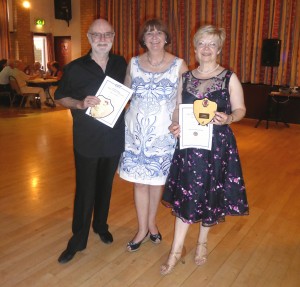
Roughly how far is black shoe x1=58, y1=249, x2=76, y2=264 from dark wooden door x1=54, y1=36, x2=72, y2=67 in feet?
38.1

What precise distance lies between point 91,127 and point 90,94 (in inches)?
8.2

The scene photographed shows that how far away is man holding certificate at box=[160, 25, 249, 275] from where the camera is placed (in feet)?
6.54

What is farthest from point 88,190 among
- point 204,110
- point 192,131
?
point 204,110

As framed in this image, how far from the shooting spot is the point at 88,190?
230 cm

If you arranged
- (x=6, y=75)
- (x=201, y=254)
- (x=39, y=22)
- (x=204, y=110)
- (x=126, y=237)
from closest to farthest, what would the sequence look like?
(x=204, y=110) → (x=201, y=254) → (x=126, y=237) → (x=6, y=75) → (x=39, y=22)

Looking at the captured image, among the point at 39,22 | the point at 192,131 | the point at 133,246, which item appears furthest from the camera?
the point at 39,22

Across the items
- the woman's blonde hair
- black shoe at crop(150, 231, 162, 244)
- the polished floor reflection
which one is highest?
the woman's blonde hair

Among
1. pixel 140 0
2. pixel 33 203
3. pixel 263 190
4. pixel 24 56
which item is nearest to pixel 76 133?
pixel 33 203

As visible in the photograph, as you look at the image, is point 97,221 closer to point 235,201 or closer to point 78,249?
point 78,249

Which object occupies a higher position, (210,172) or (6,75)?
(6,75)

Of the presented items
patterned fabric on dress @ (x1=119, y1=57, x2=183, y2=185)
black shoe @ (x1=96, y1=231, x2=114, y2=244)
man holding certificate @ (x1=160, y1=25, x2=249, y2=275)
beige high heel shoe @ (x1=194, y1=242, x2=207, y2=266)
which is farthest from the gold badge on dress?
black shoe @ (x1=96, y1=231, x2=114, y2=244)

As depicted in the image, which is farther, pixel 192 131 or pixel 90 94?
pixel 90 94

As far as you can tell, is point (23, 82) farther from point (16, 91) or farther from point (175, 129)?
point (175, 129)

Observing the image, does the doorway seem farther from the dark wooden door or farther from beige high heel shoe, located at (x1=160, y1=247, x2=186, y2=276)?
beige high heel shoe, located at (x1=160, y1=247, x2=186, y2=276)
